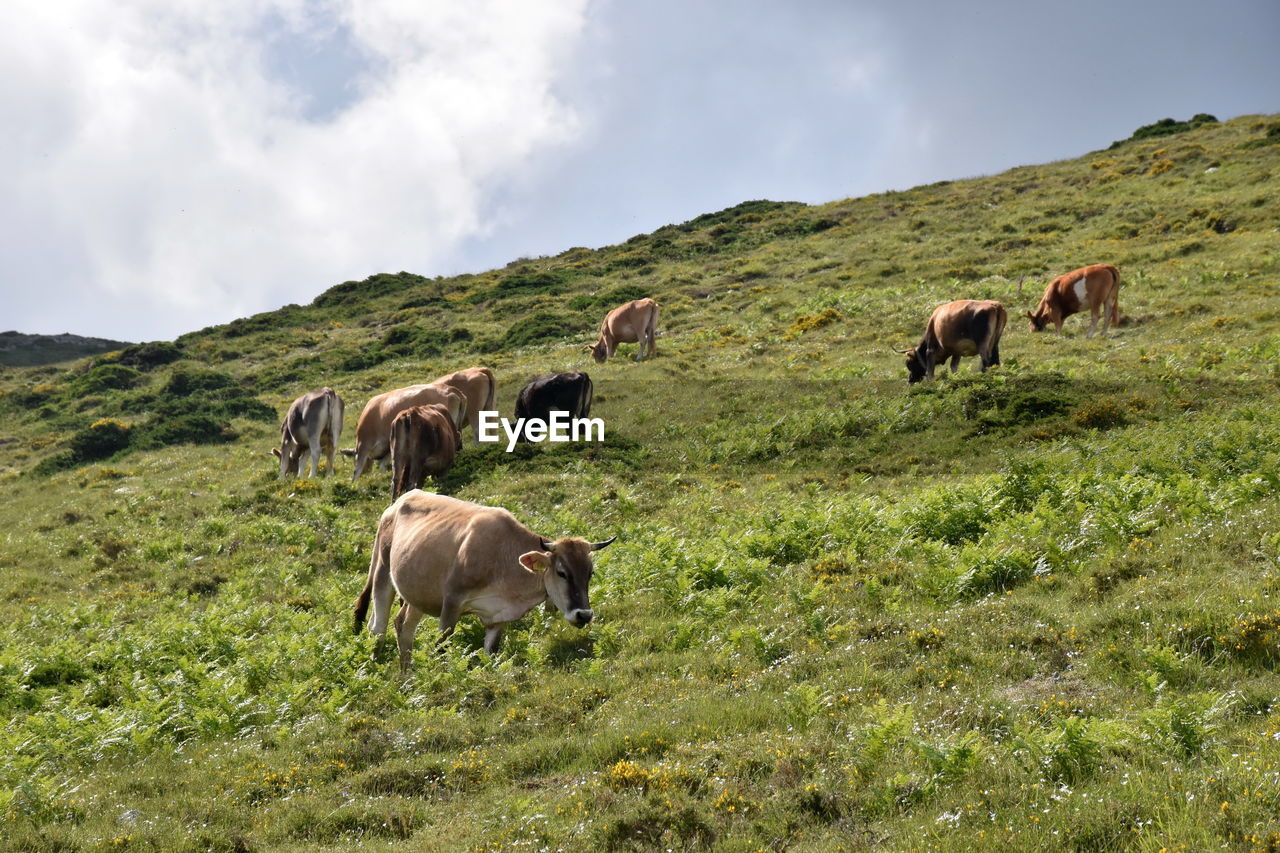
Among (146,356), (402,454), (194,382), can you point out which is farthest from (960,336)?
(146,356)

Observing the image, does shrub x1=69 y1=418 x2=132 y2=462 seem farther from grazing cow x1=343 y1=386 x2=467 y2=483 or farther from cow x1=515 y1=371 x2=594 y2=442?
cow x1=515 y1=371 x2=594 y2=442

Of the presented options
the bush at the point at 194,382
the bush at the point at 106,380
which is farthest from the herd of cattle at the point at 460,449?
the bush at the point at 106,380

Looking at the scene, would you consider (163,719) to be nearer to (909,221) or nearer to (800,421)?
(800,421)

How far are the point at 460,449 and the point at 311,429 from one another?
4658 mm

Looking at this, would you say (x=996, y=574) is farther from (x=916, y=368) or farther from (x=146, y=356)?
(x=146, y=356)

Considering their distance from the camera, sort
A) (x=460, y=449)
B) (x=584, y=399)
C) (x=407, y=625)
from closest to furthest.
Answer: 1. (x=407, y=625)
2. (x=460, y=449)
3. (x=584, y=399)

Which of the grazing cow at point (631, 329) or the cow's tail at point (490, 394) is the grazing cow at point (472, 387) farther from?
the grazing cow at point (631, 329)

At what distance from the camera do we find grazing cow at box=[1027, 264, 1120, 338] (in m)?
28.2

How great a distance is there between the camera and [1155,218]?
42.2 m

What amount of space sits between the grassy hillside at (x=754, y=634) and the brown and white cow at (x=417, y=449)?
0.67 meters

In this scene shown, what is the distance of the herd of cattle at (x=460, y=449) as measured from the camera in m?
10.9

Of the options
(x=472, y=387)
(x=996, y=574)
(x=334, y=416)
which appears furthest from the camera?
(x=472, y=387)

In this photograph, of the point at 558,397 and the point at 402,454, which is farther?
the point at 558,397

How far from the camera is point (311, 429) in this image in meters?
25.0
